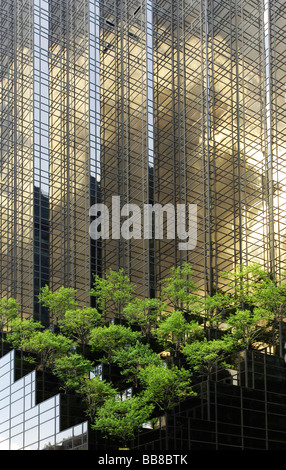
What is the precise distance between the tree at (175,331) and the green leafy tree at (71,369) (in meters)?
6.22

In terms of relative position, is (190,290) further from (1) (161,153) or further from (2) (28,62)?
(2) (28,62)

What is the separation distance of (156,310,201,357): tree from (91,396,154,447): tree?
26.6ft

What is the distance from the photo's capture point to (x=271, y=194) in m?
71.2

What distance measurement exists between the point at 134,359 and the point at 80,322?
6.38m

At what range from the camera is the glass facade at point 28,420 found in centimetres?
5262

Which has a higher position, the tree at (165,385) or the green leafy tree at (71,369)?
the green leafy tree at (71,369)

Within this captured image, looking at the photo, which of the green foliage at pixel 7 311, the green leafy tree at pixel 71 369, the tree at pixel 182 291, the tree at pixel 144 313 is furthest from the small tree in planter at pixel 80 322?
the tree at pixel 182 291

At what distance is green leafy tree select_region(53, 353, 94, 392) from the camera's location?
185 ft

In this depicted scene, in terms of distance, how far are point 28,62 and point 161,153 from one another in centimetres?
1607

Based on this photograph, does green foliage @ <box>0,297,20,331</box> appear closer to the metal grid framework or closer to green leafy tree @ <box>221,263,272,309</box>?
the metal grid framework

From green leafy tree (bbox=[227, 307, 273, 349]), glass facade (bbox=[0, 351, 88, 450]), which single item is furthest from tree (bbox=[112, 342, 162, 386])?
green leafy tree (bbox=[227, 307, 273, 349])

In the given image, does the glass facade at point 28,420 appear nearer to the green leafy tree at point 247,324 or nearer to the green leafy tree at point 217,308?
the green leafy tree at point 217,308

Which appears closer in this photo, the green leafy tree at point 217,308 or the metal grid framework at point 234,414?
the metal grid framework at point 234,414
